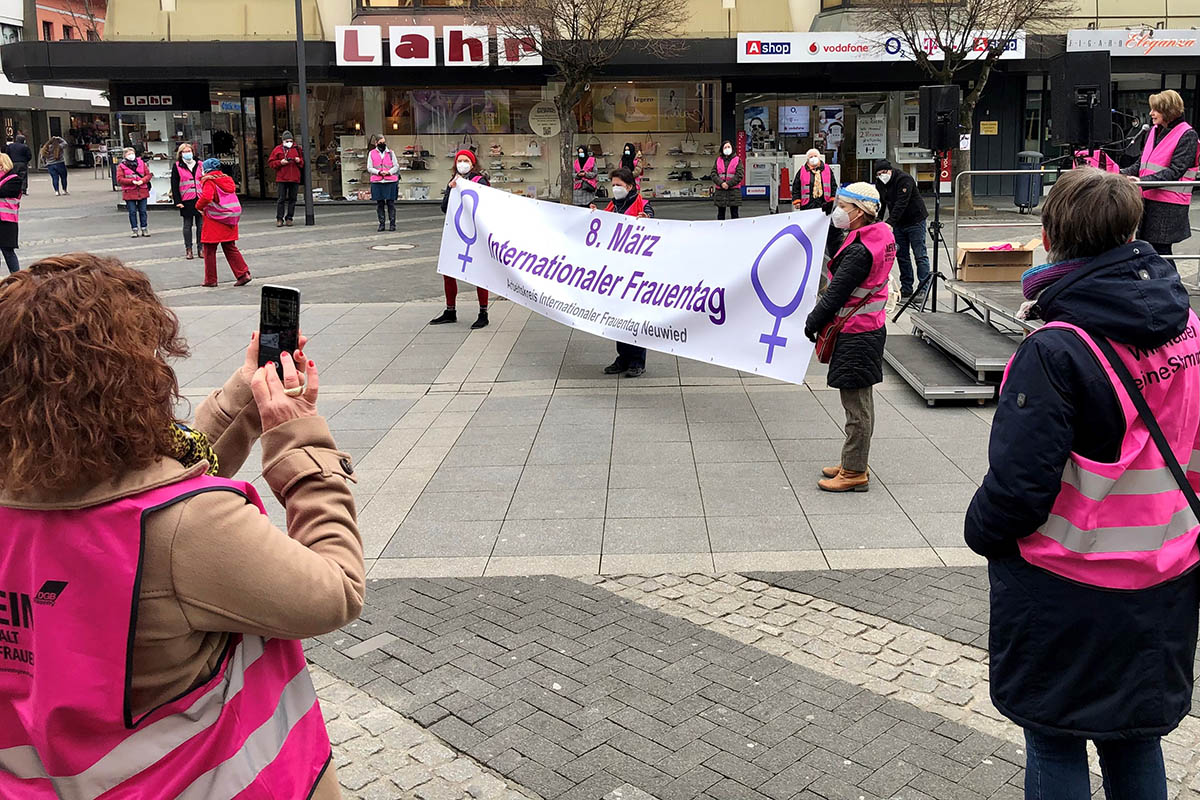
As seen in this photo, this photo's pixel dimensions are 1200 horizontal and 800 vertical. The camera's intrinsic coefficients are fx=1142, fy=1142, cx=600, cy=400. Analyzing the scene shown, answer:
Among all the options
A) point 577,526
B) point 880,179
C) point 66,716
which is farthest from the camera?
point 880,179

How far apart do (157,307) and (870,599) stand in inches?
161

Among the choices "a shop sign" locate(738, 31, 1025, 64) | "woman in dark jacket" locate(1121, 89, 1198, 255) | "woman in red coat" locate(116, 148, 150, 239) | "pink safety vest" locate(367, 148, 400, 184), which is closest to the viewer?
"woman in dark jacket" locate(1121, 89, 1198, 255)

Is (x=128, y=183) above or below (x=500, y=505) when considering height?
above

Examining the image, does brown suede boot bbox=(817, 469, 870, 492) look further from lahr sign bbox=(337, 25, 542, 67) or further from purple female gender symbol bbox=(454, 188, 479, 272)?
lahr sign bbox=(337, 25, 542, 67)

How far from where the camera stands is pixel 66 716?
1.86 m

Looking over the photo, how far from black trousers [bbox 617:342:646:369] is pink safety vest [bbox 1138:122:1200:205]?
4.78 metres

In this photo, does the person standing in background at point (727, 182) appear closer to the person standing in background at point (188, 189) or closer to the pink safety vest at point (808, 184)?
the pink safety vest at point (808, 184)

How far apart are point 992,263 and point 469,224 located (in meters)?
5.16

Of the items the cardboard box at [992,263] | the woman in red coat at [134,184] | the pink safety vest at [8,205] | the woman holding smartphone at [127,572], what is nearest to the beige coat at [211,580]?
the woman holding smartphone at [127,572]

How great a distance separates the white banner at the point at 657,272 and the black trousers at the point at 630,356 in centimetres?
57

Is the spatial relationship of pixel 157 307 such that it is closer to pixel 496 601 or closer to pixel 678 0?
pixel 496 601

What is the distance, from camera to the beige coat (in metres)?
1.83

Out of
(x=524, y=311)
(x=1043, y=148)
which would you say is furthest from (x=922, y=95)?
(x=1043, y=148)

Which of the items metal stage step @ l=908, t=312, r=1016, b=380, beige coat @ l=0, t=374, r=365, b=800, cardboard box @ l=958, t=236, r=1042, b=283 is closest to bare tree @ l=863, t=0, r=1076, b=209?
cardboard box @ l=958, t=236, r=1042, b=283
